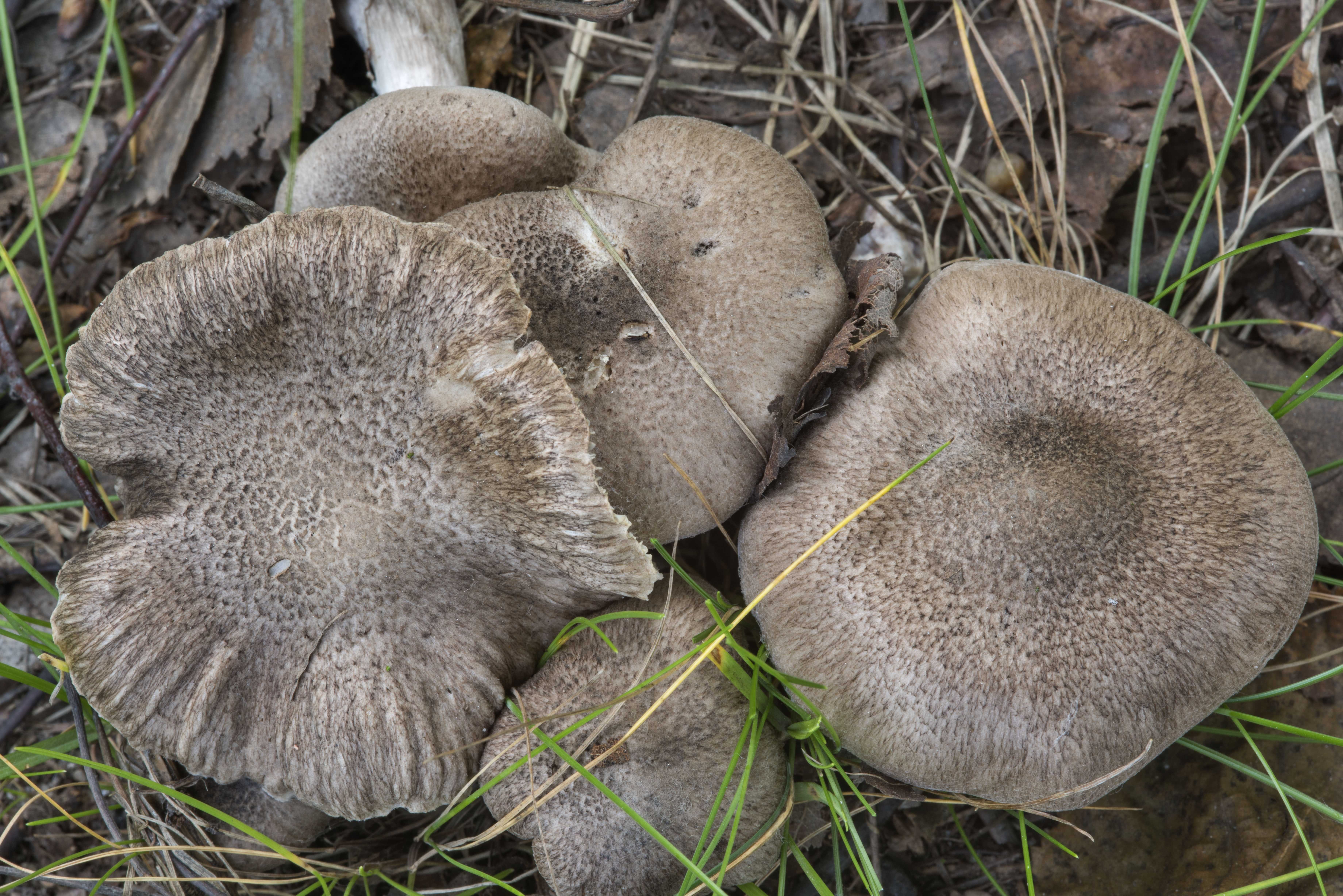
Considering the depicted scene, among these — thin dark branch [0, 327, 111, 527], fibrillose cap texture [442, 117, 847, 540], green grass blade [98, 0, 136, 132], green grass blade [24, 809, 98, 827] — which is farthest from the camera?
green grass blade [98, 0, 136, 132]

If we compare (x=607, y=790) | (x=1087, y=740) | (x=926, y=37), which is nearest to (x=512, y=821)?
(x=607, y=790)

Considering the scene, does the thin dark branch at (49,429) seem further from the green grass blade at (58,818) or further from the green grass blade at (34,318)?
the green grass blade at (58,818)

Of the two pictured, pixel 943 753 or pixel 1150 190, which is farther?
pixel 1150 190

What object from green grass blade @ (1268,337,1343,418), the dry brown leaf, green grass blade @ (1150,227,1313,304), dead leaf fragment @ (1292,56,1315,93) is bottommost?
green grass blade @ (1268,337,1343,418)

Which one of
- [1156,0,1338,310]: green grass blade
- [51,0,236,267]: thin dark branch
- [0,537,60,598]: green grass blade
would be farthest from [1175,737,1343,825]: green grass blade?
[51,0,236,267]: thin dark branch

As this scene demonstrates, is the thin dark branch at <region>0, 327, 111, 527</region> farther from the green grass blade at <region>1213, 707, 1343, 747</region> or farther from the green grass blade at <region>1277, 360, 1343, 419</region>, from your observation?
the green grass blade at <region>1277, 360, 1343, 419</region>

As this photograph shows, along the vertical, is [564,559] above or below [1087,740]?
above

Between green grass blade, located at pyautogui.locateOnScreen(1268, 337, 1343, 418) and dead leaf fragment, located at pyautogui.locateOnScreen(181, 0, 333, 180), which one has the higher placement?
dead leaf fragment, located at pyautogui.locateOnScreen(181, 0, 333, 180)

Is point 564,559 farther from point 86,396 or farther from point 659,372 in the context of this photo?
point 86,396
